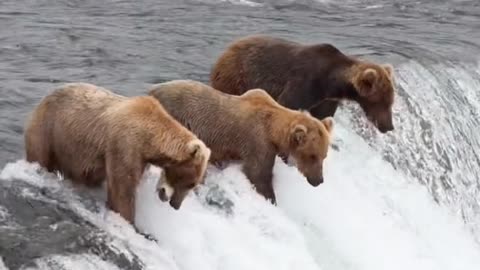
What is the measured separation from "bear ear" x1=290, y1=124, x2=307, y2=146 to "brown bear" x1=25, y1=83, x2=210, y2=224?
111 cm

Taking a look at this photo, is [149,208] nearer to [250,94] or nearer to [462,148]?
[250,94]

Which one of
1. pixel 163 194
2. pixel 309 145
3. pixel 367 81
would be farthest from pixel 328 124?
pixel 163 194

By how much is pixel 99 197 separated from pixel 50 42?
19.9ft

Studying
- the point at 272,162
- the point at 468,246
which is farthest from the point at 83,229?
the point at 468,246

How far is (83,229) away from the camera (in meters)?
7.26

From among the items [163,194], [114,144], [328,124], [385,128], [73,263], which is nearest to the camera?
[73,263]

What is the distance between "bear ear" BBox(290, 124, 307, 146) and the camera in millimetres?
8484

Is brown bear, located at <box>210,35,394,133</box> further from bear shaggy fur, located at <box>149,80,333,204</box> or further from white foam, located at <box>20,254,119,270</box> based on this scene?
white foam, located at <box>20,254,119,270</box>

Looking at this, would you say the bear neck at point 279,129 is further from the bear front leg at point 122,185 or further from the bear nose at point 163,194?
the bear front leg at point 122,185

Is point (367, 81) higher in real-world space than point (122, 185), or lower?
lower

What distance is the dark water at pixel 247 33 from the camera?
11391 millimetres

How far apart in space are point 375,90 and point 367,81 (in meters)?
0.12

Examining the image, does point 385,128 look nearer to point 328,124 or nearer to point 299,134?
point 328,124

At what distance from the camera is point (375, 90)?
32.6 ft
